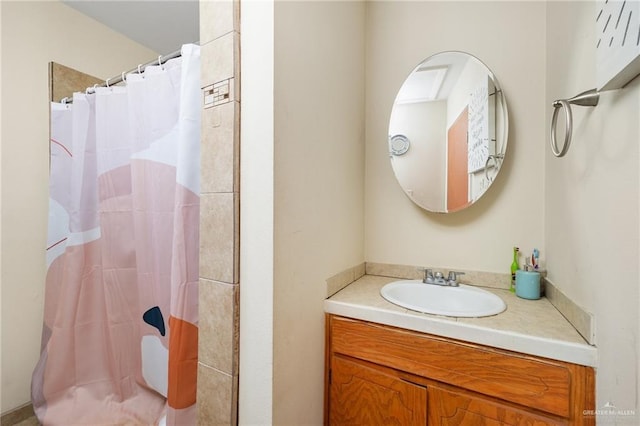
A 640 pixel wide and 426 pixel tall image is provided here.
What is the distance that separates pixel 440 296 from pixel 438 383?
43 cm

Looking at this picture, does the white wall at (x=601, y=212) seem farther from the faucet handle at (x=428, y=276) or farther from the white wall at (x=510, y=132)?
the faucet handle at (x=428, y=276)

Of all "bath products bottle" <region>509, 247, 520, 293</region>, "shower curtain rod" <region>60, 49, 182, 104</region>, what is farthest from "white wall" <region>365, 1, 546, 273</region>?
"shower curtain rod" <region>60, 49, 182, 104</region>

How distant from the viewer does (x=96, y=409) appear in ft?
4.28

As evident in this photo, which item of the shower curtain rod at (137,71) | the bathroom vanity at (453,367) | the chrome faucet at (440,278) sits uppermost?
the shower curtain rod at (137,71)

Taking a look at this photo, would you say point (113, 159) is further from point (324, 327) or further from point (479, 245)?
point (479, 245)

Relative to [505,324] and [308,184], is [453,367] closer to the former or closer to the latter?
[505,324]

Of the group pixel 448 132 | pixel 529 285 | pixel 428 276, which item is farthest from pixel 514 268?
pixel 448 132

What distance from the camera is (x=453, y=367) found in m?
0.84

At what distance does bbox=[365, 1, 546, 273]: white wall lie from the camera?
1187mm

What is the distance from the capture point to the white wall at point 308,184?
2.65 ft

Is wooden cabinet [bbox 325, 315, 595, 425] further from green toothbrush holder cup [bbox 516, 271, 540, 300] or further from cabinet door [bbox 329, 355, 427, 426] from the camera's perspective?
green toothbrush holder cup [bbox 516, 271, 540, 300]

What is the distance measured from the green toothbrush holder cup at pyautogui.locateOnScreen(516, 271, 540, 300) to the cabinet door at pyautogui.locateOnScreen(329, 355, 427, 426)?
579 mm

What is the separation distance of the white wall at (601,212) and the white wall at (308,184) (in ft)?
2.57

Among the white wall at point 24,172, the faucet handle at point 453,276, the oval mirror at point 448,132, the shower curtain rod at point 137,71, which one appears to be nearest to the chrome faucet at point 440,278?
the faucet handle at point 453,276
